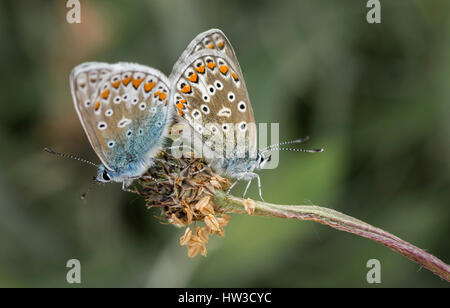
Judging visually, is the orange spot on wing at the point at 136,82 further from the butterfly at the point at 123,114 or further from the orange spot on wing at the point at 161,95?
the orange spot on wing at the point at 161,95

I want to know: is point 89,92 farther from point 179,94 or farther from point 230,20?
point 230,20

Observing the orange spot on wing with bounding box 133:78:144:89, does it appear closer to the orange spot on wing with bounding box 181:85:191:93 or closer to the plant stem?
the orange spot on wing with bounding box 181:85:191:93

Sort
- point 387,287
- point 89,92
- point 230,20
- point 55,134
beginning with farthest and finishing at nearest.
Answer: point 230,20 → point 55,134 → point 387,287 → point 89,92

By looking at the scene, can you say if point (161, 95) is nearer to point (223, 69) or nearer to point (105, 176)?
point (223, 69)

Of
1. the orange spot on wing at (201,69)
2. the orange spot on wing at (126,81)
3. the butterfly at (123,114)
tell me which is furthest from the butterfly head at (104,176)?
the orange spot on wing at (201,69)

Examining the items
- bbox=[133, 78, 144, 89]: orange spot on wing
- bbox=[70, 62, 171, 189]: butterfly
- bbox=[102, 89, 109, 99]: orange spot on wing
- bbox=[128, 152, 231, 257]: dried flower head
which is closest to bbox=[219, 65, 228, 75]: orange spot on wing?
bbox=[70, 62, 171, 189]: butterfly

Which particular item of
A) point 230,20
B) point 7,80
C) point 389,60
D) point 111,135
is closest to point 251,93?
point 230,20
